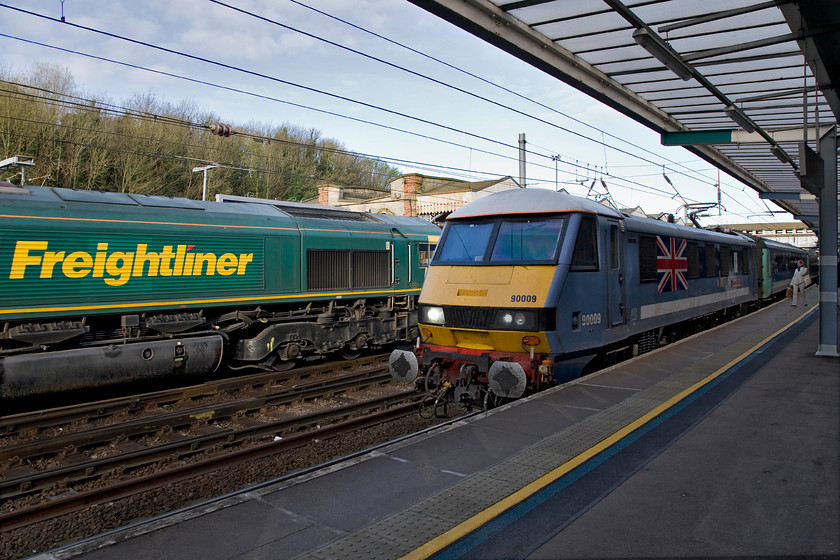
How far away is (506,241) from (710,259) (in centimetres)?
875

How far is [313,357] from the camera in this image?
12.6m

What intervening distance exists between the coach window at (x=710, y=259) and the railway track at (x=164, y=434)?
8488 millimetres

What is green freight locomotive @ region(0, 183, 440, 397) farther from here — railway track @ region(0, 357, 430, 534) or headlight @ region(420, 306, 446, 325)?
headlight @ region(420, 306, 446, 325)

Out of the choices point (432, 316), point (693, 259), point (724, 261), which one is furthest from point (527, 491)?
Result: point (724, 261)

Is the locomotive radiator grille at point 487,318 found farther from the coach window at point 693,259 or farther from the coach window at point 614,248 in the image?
the coach window at point 693,259

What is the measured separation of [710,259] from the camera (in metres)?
14.4

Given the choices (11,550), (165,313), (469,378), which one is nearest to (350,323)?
(165,313)

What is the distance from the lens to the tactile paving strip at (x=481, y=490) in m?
3.74

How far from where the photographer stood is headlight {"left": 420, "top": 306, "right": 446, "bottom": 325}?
8.28 metres

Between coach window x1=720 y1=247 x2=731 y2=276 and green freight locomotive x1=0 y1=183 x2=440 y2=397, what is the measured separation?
27.8ft

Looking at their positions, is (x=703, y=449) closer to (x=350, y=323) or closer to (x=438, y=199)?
(x=350, y=323)

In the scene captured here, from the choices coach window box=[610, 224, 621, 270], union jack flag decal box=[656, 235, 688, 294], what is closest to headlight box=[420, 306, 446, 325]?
coach window box=[610, 224, 621, 270]

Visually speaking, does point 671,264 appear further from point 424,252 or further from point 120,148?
point 120,148

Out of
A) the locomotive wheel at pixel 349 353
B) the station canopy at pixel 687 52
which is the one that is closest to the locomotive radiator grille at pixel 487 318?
the station canopy at pixel 687 52
